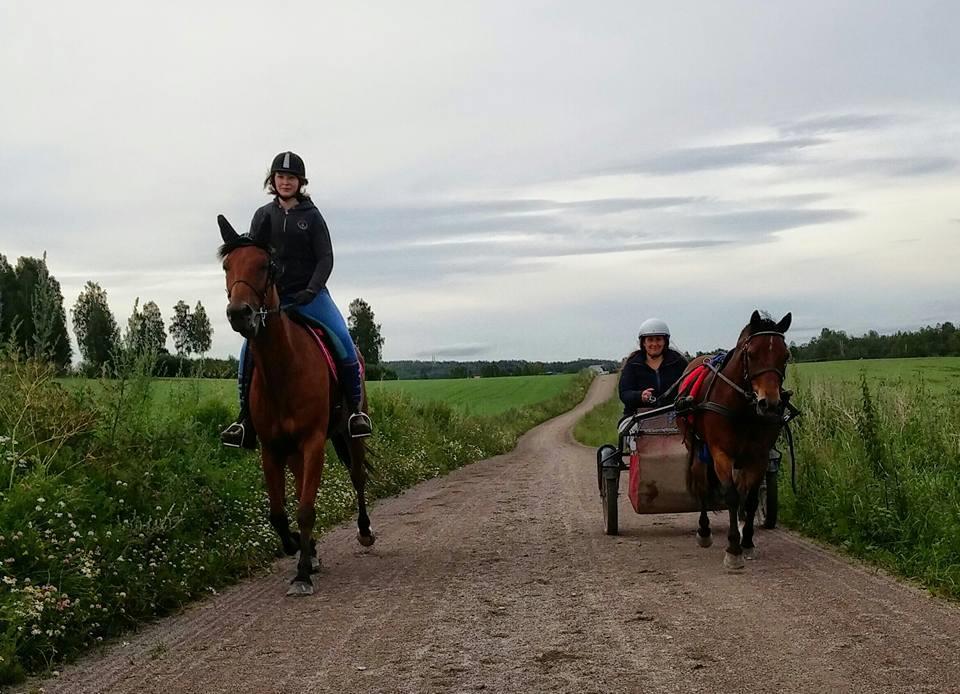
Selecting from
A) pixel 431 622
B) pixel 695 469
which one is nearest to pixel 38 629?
pixel 431 622

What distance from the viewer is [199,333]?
1048 cm

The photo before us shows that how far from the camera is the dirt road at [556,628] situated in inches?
181

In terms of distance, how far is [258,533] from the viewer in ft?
28.3

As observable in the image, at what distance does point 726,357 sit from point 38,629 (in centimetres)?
605

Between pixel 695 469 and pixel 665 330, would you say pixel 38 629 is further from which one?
pixel 665 330

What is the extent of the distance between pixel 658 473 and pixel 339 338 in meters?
3.46

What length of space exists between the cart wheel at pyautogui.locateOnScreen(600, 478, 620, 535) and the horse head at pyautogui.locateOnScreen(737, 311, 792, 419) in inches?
96.9

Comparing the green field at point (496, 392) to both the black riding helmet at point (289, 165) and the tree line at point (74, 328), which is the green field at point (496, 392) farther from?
the black riding helmet at point (289, 165)

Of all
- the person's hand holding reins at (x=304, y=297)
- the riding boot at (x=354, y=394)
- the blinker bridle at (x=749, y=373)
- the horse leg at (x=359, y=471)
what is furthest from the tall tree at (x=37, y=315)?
the blinker bridle at (x=749, y=373)

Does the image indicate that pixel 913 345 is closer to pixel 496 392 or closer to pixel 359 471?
pixel 496 392

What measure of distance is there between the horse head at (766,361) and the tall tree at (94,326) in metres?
6.13

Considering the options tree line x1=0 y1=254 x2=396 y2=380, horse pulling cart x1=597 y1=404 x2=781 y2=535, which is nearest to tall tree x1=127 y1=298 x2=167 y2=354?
tree line x1=0 y1=254 x2=396 y2=380

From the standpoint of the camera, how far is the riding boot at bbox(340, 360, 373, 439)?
8227 mm

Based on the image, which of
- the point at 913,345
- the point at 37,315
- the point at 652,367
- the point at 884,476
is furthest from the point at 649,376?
the point at 913,345
